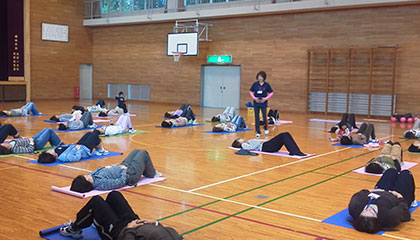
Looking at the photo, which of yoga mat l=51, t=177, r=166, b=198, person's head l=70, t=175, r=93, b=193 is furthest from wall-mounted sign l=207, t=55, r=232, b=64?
person's head l=70, t=175, r=93, b=193

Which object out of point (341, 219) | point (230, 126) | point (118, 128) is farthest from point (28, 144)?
point (341, 219)

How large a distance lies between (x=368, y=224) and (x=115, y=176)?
344 centimetres

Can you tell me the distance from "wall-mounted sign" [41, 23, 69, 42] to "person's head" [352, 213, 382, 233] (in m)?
25.4

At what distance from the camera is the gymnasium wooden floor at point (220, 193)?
4.94m

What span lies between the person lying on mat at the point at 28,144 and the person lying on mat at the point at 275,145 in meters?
4.04

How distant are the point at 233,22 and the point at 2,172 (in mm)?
17170

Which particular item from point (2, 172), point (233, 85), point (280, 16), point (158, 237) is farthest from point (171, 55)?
point (158, 237)

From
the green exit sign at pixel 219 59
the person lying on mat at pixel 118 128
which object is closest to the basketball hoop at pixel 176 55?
the green exit sign at pixel 219 59

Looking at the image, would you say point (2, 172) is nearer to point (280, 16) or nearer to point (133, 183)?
point (133, 183)

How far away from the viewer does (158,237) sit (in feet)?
11.9

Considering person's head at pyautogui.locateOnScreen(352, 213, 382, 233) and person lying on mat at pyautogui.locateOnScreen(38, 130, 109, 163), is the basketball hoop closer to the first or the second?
person lying on mat at pyautogui.locateOnScreen(38, 130, 109, 163)

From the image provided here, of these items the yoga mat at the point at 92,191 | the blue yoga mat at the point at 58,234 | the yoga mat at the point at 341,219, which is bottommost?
the blue yoga mat at the point at 58,234

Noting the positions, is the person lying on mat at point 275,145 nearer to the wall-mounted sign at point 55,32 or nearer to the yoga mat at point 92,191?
the yoga mat at point 92,191

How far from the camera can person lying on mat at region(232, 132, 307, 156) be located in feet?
31.3
